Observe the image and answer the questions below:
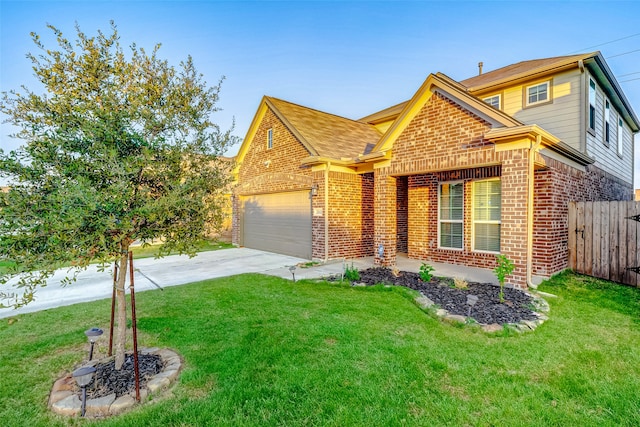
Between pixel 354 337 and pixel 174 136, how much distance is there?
137 inches

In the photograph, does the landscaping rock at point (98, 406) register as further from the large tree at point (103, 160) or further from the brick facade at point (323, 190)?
the brick facade at point (323, 190)

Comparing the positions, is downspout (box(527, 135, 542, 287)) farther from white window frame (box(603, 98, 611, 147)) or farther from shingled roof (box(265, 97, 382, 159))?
white window frame (box(603, 98, 611, 147))

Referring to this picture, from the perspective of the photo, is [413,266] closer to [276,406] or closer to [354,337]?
[354,337]

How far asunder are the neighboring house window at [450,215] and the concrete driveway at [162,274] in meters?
4.82

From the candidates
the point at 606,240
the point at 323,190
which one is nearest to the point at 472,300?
the point at 606,240

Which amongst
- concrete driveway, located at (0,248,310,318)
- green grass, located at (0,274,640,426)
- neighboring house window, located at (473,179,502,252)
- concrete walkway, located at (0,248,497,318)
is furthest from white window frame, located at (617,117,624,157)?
concrete driveway, located at (0,248,310,318)

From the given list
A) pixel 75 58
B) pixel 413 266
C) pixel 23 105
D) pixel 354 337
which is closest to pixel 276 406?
pixel 354 337

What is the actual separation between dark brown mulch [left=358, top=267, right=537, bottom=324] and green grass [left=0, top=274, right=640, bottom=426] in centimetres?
44

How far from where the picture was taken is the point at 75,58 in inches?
125

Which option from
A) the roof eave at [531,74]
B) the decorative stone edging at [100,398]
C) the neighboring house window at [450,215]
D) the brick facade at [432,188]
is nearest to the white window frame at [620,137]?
the brick facade at [432,188]

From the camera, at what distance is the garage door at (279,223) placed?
37.3 feet

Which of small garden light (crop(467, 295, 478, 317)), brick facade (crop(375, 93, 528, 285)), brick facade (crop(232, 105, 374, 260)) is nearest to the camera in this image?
small garden light (crop(467, 295, 478, 317))

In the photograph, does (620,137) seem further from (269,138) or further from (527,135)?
(269,138)

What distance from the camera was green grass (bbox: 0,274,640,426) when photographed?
2773 mm
